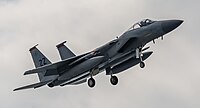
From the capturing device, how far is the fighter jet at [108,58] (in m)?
43.2

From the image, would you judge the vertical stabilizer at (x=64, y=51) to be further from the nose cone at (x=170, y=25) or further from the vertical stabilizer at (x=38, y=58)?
the nose cone at (x=170, y=25)

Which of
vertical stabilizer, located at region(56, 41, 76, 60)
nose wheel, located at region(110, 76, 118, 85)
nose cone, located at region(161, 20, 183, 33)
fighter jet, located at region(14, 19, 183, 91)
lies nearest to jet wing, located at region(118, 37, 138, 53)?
fighter jet, located at region(14, 19, 183, 91)

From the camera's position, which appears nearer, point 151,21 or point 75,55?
point 151,21

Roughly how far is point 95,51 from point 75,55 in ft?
11.1

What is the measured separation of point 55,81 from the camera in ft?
154

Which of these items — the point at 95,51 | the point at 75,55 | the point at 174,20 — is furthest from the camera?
the point at 75,55

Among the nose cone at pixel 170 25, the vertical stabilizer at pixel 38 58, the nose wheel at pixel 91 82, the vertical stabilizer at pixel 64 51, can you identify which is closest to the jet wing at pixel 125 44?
the nose cone at pixel 170 25

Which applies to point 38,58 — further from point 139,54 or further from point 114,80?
point 139,54

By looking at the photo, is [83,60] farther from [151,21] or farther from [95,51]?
[151,21]

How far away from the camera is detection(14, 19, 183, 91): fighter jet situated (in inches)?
1699

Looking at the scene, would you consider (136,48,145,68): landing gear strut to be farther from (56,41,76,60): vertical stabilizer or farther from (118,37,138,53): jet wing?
(56,41,76,60): vertical stabilizer

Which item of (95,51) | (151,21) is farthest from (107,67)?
(151,21)

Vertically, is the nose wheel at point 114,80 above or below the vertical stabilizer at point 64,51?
below

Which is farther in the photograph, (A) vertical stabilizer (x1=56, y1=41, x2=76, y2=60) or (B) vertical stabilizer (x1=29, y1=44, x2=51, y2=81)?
(B) vertical stabilizer (x1=29, y1=44, x2=51, y2=81)
